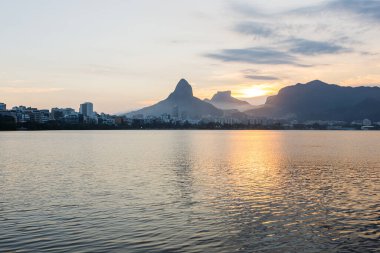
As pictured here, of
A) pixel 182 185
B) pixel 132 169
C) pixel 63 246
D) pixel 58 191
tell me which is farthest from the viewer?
pixel 132 169

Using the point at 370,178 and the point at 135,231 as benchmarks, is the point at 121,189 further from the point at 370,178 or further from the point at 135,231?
the point at 370,178

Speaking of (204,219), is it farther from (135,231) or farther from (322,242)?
(322,242)

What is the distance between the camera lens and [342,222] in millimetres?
29172

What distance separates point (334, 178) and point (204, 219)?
31.0 m

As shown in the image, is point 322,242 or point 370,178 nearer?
point 322,242

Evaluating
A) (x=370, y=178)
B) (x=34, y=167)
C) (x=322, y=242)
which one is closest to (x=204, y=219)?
(x=322, y=242)

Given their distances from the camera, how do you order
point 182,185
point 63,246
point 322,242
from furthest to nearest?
1. point 182,185
2. point 322,242
3. point 63,246

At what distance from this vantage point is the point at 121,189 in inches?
1695

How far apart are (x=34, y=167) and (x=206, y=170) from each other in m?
28.4

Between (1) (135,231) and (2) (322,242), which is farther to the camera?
(1) (135,231)

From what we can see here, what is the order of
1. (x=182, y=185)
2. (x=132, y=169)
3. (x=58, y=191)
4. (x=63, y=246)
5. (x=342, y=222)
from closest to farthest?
1. (x=63, y=246)
2. (x=342, y=222)
3. (x=58, y=191)
4. (x=182, y=185)
5. (x=132, y=169)

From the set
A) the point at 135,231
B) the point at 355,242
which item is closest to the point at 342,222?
the point at 355,242

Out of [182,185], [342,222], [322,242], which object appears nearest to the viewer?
[322,242]

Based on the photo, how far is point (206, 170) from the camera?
212ft
